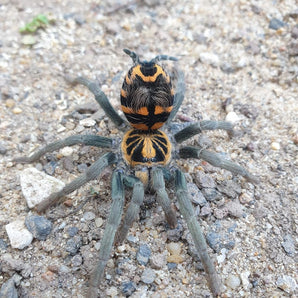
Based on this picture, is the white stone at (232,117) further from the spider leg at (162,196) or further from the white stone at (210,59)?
the spider leg at (162,196)

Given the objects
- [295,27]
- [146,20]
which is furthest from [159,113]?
[295,27]

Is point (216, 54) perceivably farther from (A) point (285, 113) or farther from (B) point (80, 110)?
(B) point (80, 110)

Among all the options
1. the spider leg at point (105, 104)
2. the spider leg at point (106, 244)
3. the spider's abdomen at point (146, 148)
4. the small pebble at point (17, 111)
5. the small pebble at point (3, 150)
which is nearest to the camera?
the spider leg at point (106, 244)

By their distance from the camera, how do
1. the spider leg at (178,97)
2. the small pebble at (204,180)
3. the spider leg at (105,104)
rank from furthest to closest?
the spider leg at (178,97)
the spider leg at (105,104)
the small pebble at (204,180)

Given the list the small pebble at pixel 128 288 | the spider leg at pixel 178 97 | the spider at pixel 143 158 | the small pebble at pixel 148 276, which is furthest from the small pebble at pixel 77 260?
the spider leg at pixel 178 97

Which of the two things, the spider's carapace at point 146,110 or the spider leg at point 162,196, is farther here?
the spider's carapace at point 146,110

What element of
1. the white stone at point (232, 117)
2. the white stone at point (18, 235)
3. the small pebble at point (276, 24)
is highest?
the small pebble at point (276, 24)

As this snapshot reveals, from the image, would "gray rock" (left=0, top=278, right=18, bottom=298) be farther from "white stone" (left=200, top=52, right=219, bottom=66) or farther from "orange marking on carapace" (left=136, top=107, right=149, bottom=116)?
"white stone" (left=200, top=52, right=219, bottom=66)

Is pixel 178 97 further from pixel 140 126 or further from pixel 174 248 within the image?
pixel 174 248
